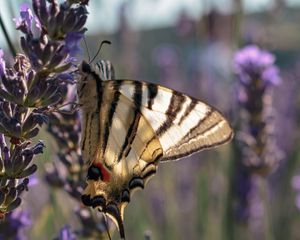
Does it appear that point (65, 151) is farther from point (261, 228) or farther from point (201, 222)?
point (261, 228)

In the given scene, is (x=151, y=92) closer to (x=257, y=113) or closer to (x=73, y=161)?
(x=73, y=161)

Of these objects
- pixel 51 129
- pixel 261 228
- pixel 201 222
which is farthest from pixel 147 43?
pixel 51 129

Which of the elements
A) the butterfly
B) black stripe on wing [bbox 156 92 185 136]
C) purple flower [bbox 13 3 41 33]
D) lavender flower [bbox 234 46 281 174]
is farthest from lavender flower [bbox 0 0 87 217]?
lavender flower [bbox 234 46 281 174]

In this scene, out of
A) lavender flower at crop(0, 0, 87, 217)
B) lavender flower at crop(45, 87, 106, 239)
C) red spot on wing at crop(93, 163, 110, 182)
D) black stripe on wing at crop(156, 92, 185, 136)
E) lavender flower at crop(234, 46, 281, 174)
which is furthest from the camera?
lavender flower at crop(234, 46, 281, 174)

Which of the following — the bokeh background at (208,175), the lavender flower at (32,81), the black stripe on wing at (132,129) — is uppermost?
the lavender flower at (32,81)

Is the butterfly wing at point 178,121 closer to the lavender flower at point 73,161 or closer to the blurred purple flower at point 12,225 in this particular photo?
the lavender flower at point 73,161

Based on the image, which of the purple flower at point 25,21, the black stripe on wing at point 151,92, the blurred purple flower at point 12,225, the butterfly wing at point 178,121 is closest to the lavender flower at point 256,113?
the butterfly wing at point 178,121

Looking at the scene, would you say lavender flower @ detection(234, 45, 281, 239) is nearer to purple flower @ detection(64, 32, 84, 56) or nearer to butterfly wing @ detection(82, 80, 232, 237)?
butterfly wing @ detection(82, 80, 232, 237)
